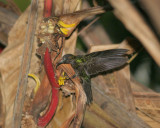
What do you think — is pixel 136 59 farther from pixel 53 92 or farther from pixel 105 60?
pixel 53 92

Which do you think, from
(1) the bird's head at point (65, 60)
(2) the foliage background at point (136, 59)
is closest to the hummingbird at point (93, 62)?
(1) the bird's head at point (65, 60)

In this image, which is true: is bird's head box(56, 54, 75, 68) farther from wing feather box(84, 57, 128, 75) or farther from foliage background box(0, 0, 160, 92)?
foliage background box(0, 0, 160, 92)

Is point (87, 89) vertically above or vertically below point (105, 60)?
below

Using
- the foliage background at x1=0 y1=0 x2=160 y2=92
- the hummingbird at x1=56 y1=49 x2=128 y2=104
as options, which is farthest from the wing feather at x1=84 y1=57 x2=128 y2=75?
the foliage background at x1=0 y1=0 x2=160 y2=92

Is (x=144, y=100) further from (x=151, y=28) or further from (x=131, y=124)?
(x=151, y=28)

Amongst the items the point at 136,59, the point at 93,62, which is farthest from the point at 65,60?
the point at 136,59

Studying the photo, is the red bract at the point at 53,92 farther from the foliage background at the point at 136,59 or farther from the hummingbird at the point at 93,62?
the foliage background at the point at 136,59

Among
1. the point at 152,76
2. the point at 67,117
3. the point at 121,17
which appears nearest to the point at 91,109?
the point at 67,117
